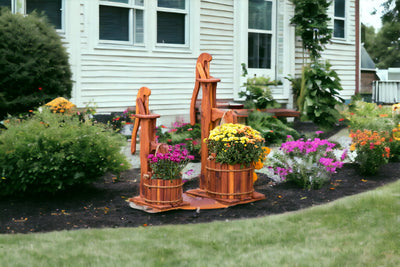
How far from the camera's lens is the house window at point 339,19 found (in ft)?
49.9

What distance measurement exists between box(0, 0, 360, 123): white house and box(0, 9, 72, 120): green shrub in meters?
1.30

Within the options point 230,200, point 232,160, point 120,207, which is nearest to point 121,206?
point 120,207

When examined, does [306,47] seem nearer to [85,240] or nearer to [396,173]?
[396,173]

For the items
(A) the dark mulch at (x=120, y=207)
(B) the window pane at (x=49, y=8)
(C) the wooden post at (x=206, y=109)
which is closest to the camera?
(A) the dark mulch at (x=120, y=207)

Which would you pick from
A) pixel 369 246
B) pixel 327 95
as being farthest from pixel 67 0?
pixel 369 246

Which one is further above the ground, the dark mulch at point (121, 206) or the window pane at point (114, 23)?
the window pane at point (114, 23)

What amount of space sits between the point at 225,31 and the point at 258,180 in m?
5.87

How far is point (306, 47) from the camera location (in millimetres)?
13445

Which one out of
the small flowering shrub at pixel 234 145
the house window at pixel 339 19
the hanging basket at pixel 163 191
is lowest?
the hanging basket at pixel 163 191

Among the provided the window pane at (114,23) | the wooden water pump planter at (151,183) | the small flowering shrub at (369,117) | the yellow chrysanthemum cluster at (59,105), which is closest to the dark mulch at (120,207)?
Result: the wooden water pump planter at (151,183)

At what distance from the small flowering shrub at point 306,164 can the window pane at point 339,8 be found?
9.43 meters

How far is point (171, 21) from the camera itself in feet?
37.0

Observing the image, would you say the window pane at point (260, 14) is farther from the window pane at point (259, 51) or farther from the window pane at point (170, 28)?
the window pane at point (170, 28)

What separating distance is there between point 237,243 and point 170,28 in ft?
24.9
